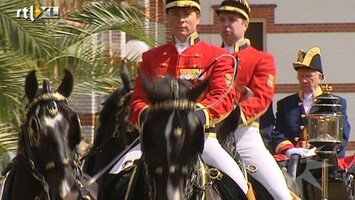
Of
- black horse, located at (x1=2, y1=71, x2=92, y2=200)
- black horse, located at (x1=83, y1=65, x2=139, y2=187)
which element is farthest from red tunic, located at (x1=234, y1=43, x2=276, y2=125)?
black horse, located at (x1=2, y1=71, x2=92, y2=200)

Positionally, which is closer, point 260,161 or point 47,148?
point 47,148

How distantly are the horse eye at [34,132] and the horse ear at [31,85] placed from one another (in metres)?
0.24

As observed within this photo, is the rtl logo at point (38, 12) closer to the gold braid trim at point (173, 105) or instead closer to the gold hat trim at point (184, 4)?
the gold hat trim at point (184, 4)

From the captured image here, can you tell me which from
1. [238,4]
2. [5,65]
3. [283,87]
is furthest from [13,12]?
[283,87]

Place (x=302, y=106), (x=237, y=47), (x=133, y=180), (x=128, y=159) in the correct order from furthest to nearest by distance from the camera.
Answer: (x=302, y=106) < (x=237, y=47) < (x=128, y=159) < (x=133, y=180)

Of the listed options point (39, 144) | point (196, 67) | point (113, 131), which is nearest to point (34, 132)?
point (39, 144)

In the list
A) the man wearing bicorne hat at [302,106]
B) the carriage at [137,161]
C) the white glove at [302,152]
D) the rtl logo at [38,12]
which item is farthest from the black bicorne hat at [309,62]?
the carriage at [137,161]

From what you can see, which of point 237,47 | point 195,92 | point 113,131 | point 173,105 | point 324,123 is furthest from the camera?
point 324,123

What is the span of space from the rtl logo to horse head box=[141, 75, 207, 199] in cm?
518

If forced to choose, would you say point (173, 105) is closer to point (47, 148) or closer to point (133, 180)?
point (133, 180)

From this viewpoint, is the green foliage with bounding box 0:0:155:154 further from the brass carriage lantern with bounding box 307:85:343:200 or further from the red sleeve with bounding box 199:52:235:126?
the red sleeve with bounding box 199:52:235:126

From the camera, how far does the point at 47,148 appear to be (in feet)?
27.1

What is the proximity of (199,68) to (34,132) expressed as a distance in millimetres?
1403

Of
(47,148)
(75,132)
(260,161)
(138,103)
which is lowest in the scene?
(260,161)
